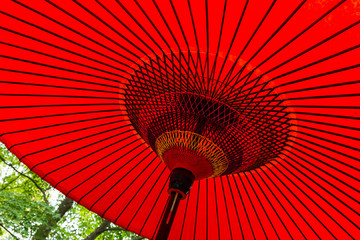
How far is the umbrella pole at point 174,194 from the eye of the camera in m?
1.79

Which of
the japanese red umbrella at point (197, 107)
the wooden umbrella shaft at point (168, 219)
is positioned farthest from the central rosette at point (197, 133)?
the wooden umbrella shaft at point (168, 219)

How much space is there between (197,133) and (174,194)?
1.14 ft

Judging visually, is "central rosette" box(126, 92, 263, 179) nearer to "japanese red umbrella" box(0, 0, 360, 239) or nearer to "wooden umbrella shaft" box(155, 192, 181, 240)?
"japanese red umbrella" box(0, 0, 360, 239)

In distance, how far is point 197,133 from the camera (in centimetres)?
190

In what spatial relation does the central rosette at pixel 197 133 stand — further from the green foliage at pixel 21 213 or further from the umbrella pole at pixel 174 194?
the green foliage at pixel 21 213

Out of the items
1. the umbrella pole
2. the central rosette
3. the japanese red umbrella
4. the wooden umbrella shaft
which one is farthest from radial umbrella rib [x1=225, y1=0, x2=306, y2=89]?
the wooden umbrella shaft

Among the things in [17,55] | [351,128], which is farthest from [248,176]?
[17,55]

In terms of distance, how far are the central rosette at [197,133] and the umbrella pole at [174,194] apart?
0.04m

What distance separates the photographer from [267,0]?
139 cm

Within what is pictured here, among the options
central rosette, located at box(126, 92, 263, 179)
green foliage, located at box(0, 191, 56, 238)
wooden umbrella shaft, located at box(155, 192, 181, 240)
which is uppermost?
green foliage, located at box(0, 191, 56, 238)

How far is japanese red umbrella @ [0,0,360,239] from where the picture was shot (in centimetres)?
152

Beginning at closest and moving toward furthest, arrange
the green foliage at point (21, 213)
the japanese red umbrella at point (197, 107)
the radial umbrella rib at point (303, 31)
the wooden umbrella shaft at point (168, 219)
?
the radial umbrella rib at point (303, 31) < the japanese red umbrella at point (197, 107) < the wooden umbrella shaft at point (168, 219) < the green foliage at point (21, 213)

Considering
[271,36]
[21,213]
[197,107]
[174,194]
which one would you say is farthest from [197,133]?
[21,213]

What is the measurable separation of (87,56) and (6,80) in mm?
509
